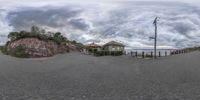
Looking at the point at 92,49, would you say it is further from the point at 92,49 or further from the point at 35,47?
the point at 35,47

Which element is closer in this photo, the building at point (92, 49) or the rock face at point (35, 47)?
the rock face at point (35, 47)

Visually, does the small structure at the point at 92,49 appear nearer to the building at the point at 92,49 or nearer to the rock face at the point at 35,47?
the building at the point at 92,49

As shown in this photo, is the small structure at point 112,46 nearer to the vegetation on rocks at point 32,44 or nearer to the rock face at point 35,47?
the vegetation on rocks at point 32,44

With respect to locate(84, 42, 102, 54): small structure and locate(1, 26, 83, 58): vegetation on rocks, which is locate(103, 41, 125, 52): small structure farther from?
locate(1, 26, 83, 58): vegetation on rocks

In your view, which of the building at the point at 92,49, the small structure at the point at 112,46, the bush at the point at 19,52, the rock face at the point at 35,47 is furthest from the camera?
the small structure at the point at 112,46

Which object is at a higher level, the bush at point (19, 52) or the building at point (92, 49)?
the building at point (92, 49)

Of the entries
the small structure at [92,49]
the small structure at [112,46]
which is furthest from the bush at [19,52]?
the small structure at [112,46]

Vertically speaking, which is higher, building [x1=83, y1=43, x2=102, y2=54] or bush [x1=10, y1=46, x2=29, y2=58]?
building [x1=83, y1=43, x2=102, y2=54]

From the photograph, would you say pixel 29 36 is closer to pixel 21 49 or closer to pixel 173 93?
pixel 21 49

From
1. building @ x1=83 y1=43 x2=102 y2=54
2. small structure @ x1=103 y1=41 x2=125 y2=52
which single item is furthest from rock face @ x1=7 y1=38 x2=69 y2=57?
small structure @ x1=103 y1=41 x2=125 y2=52

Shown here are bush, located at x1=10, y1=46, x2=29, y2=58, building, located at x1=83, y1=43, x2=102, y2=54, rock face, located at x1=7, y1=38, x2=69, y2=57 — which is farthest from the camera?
building, located at x1=83, y1=43, x2=102, y2=54

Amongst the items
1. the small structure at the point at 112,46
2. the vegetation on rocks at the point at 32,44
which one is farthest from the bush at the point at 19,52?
the small structure at the point at 112,46

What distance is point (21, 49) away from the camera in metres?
76.6

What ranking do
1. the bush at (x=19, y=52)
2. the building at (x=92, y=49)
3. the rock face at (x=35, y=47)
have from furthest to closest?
the building at (x=92, y=49)
the rock face at (x=35, y=47)
the bush at (x=19, y=52)
